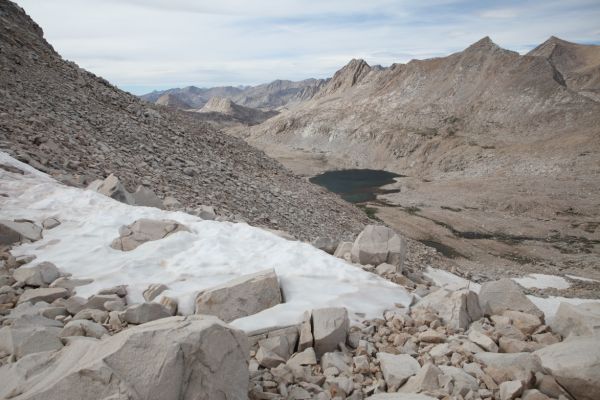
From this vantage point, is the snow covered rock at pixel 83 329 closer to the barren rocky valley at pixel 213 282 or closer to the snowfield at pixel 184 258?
the barren rocky valley at pixel 213 282

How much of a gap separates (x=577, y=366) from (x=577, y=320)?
1.73 m

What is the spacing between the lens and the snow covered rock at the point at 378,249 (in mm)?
10539

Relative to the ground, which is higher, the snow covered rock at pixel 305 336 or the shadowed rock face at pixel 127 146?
the shadowed rock face at pixel 127 146

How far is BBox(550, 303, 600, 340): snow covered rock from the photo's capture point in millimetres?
6262

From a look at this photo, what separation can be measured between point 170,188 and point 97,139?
16.5 ft

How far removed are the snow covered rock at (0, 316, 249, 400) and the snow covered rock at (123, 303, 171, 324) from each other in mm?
1723

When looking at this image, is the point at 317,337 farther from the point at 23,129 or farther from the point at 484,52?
the point at 484,52

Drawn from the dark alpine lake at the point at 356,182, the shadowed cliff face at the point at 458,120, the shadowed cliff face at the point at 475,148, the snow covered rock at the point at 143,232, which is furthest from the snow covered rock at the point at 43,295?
the shadowed cliff face at the point at 458,120

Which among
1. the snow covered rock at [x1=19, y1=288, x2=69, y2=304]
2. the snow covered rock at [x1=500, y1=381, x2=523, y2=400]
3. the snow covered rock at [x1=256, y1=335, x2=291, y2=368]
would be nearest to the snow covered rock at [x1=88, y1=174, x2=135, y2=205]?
the snow covered rock at [x1=19, y1=288, x2=69, y2=304]

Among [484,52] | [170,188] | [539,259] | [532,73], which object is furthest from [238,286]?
[484,52]

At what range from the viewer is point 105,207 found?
1085 centimetres

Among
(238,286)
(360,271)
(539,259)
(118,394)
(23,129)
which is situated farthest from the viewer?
(539,259)

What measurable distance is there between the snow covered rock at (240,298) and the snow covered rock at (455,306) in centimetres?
287

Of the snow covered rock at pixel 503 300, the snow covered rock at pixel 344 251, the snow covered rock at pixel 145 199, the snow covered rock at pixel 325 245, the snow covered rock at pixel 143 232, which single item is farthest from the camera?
the snow covered rock at pixel 145 199
